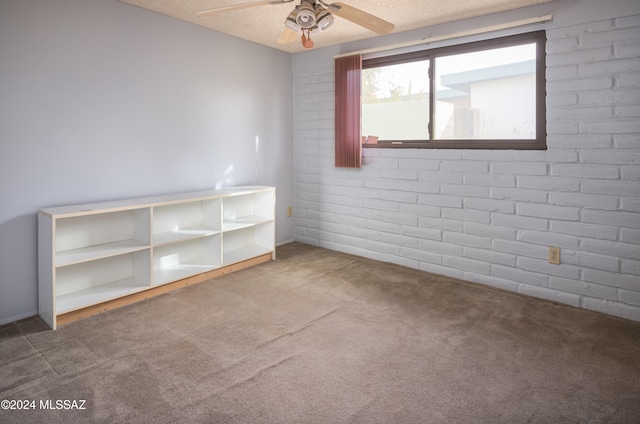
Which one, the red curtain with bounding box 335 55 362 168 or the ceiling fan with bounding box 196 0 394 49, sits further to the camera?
the red curtain with bounding box 335 55 362 168

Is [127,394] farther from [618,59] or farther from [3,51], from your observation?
[618,59]

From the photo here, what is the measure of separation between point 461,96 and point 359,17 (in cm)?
158

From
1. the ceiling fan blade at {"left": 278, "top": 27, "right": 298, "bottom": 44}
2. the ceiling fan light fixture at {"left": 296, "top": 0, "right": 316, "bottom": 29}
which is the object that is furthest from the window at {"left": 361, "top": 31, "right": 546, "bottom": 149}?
the ceiling fan light fixture at {"left": 296, "top": 0, "right": 316, "bottom": 29}

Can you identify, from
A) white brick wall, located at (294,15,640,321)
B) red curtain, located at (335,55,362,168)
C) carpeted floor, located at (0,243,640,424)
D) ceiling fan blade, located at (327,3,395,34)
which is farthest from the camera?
→ red curtain, located at (335,55,362,168)

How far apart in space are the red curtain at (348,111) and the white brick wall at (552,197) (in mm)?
153

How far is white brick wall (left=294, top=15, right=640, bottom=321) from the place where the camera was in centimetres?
289

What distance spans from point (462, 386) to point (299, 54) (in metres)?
4.02

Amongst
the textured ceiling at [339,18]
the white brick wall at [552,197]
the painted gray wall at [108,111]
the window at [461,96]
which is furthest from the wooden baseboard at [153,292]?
the textured ceiling at [339,18]

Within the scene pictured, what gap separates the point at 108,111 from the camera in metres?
3.25

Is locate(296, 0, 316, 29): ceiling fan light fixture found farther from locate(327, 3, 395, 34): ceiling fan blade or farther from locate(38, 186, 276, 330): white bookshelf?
locate(38, 186, 276, 330): white bookshelf

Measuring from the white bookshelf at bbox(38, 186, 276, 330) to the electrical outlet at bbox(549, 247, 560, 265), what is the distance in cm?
255

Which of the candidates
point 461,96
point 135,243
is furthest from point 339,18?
point 135,243

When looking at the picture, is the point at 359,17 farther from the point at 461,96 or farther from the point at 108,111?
the point at 108,111

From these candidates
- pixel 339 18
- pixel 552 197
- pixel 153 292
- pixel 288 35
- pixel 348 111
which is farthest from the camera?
pixel 348 111
